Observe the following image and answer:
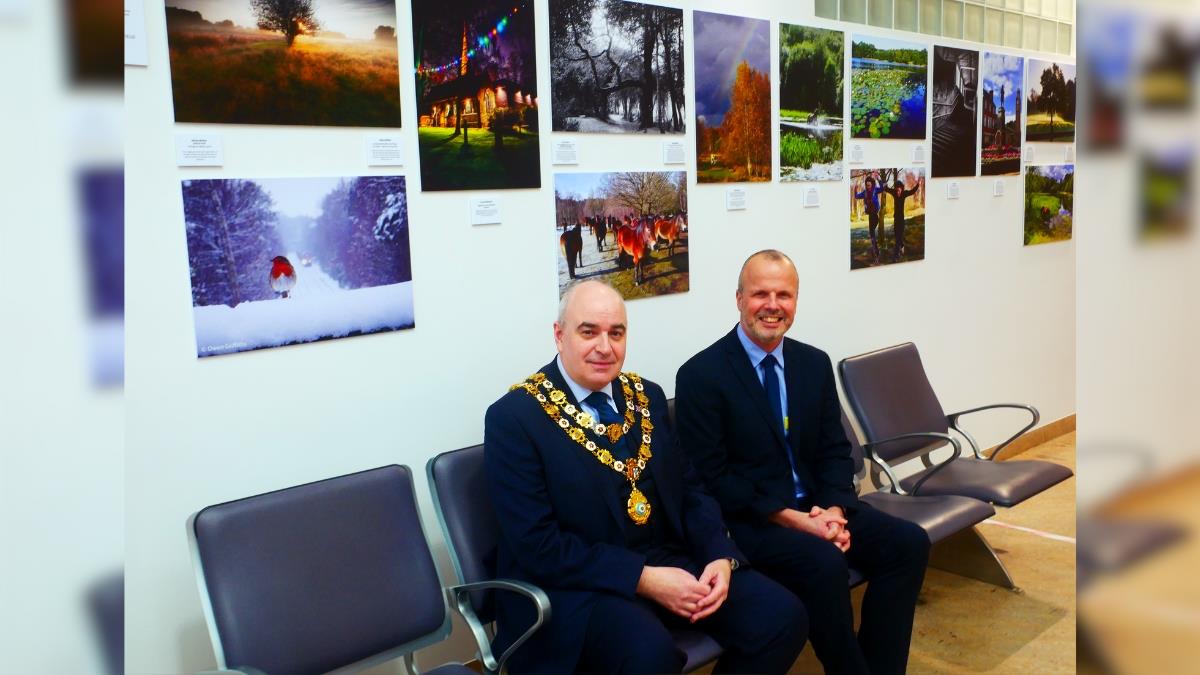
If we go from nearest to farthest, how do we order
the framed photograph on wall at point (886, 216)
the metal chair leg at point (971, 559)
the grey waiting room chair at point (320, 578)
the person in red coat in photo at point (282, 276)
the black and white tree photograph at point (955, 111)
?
the grey waiting room chair at point (320, 578)
the person in red coat in photo at point (282, 276)
the metal chair leg at point (971, 559)
the framed photograph on wall at point (886, 216)
the black and white tree photograph at point (955, 111)

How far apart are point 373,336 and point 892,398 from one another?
2.58 m

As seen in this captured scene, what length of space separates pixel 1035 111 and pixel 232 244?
5.33 meters

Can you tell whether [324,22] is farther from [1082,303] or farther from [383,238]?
[1082,303]

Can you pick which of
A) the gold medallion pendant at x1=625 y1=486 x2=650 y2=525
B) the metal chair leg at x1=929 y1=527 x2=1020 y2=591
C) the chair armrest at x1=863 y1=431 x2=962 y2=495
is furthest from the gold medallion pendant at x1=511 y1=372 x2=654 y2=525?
the metal chair leg at x1=929 y1=527 x2=1020 y2=591

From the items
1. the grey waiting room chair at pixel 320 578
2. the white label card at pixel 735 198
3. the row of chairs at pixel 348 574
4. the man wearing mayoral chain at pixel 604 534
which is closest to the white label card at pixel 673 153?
the white label card at pixel 735 198

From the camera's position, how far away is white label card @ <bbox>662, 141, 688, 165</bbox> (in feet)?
13.2

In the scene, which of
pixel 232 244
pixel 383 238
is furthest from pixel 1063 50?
pixel 232 244

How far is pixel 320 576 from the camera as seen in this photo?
2.57 meters

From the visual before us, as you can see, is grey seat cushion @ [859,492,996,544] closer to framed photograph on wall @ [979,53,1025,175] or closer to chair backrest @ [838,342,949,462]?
chair backrest @ [838,342,949,462]

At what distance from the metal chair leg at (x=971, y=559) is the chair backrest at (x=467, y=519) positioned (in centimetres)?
235

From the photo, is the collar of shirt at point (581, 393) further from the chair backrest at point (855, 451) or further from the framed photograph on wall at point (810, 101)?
the framed photograph on wall at point (810, 101)

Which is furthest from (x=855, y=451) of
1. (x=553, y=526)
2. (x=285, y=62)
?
(x=285, y=62)

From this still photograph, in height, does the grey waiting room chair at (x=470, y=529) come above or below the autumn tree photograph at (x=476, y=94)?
below

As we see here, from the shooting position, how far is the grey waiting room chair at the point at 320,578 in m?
2.42
